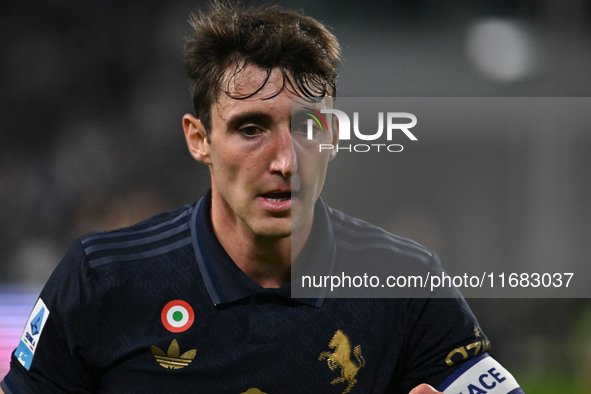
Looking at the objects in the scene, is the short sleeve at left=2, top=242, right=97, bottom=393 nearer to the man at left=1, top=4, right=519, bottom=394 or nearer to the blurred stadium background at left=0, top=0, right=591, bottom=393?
the man at left=1, top=4, right=519, bottom=394

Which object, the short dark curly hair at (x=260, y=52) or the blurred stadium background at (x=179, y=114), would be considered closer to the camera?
the short dark curly hair at (x=260, y=52)

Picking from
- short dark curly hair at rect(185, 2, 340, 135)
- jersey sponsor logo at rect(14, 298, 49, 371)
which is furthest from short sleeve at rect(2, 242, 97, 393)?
short dark curly hair at rect(185, 2, 340, 135)

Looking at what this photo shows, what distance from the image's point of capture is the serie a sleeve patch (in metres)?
1.83

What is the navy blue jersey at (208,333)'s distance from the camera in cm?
185

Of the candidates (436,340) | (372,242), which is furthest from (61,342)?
(436,340)

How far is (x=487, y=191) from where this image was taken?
8.71ft

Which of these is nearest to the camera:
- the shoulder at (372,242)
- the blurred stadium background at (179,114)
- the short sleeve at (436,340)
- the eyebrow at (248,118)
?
the eyebrow at (248,118)

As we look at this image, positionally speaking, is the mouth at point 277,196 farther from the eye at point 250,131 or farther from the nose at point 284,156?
the eye at point 250,131

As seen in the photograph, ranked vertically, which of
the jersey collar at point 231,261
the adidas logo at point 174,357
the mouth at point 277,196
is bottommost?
the adidas logo at point 174,357

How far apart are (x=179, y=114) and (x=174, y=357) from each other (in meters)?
3.17

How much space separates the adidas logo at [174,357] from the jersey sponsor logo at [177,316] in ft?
0.12

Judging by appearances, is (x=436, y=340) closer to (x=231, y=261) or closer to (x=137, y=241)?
(x=231, y=261)

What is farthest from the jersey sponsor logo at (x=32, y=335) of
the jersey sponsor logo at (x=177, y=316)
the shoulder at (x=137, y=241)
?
the jersey sponsor logo at (x=177, y=316)

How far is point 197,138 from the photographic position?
78.0 inches
